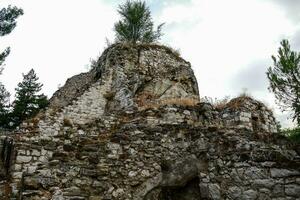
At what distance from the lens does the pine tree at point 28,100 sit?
87.9 feet

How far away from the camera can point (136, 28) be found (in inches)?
925

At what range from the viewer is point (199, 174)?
251 inches

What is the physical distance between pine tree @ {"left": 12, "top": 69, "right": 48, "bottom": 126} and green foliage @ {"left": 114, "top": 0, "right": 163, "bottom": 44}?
25.7 feet

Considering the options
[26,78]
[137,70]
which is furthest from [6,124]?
[137,70]

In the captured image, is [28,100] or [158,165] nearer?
[158,165]

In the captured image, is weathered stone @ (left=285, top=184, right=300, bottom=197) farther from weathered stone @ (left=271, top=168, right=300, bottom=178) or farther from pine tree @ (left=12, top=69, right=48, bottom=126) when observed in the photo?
pine tree @ (left=12, top=69, right=48, bottom=126)

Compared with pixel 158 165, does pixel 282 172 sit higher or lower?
lower

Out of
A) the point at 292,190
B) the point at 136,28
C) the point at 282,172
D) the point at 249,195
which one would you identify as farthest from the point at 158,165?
the point at 136,28

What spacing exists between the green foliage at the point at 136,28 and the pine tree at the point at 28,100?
783 centimetres

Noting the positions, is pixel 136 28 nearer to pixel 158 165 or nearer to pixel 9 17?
pixel 9 17

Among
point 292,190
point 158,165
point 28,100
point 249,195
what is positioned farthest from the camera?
point 28,100

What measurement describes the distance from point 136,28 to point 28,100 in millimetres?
10124

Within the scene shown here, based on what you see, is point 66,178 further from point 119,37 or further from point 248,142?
point 119,37

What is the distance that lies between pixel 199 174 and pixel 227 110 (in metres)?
7.28
